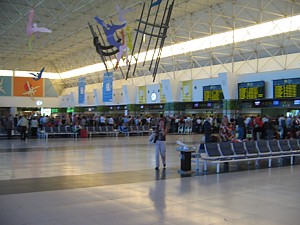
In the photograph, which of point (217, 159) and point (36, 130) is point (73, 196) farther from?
point (36, 130)

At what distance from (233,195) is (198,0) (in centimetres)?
2354

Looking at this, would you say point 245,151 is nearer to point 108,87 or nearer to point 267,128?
point 267,128

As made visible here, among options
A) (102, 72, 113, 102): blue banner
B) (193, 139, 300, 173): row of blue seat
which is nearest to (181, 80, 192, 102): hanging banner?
(102, 72, 113, 102): blue banner

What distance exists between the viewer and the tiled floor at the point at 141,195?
5488 millimetres

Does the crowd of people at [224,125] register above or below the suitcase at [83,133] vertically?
above

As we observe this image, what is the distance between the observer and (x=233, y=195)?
710cm

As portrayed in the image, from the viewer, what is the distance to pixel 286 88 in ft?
81.1

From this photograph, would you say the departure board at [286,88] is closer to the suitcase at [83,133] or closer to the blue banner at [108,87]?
the blue banner at [108,87]

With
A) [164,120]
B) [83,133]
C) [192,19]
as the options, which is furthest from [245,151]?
[192,19]

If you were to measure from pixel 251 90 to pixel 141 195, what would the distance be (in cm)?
2134

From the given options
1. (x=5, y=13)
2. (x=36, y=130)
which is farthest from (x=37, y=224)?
(x=5, y=13)

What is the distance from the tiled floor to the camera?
5.49 m

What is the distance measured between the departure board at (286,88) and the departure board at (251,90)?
3.07 feet

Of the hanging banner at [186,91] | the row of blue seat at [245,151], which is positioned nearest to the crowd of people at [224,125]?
the row of blue seat at [245,151]
